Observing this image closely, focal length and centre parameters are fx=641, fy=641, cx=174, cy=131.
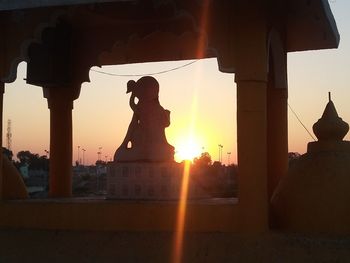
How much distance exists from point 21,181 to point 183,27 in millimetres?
3752

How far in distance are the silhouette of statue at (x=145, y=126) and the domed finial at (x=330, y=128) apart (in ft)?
8.06

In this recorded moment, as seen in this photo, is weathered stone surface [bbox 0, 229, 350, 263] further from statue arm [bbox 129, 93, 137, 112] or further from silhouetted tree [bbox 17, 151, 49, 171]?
silhouetted tree [bbox 17, 151, 49, 171]

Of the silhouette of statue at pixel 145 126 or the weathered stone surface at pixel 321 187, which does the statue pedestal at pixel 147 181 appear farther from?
the weathered stone surface at pixel 321 187

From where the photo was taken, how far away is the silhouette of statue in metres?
10.2

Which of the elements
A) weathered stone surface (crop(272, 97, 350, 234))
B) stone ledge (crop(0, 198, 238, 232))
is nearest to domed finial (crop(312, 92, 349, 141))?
weathered stone surface (crop(272, 97, 350, 234))

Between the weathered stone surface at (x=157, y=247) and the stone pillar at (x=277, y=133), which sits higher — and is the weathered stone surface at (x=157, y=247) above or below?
below

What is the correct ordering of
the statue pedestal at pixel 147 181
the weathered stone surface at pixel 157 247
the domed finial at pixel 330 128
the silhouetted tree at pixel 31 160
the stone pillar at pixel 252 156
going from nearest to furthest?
the weathered stone surface at pixel 157 247 → the stone pillar at pixel 252 156 → the domed finial at pixel 330 128 → the statue pedestal at pixel 147 181 → the silhouetted tree at pixel 31 160

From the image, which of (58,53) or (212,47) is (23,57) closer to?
(58,53)

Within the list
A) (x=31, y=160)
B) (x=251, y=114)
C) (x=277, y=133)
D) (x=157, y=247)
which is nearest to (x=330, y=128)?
(x=251, y=114)

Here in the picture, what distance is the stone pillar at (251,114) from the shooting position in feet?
27.1

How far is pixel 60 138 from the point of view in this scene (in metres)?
12.1

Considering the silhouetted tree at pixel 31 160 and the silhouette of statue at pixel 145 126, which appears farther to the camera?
the silhouetted tree at pixel 31 160

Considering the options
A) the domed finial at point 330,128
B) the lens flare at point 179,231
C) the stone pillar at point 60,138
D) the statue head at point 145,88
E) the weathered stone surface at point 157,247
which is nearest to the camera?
the weathered stone surface at point 157,247

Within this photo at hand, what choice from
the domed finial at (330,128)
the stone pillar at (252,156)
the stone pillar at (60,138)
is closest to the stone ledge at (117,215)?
the stone pillar at (252,156)
